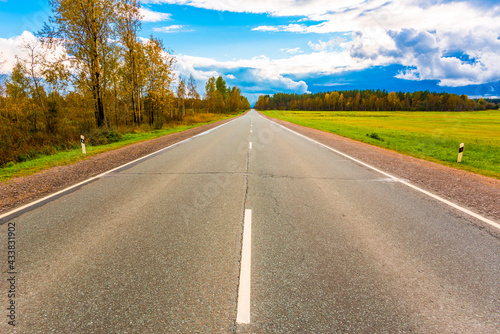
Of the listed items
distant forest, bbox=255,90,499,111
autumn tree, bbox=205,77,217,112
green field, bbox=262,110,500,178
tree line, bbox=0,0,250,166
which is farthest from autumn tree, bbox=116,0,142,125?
distant forest, bbox=255,90,499,111

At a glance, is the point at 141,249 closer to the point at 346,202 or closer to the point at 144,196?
the point at 144,196

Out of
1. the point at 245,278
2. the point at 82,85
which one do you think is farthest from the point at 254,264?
the point at 82,85

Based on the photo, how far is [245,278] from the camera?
114 inches

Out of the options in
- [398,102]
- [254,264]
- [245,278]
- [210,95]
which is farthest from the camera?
[398,102]

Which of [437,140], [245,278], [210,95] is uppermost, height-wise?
[210,95]

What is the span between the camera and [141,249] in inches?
137

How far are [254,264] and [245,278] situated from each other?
300 mm

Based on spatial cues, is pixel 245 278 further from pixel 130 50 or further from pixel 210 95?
pixel 210 95

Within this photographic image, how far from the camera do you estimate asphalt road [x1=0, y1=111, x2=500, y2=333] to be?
233 centimetres

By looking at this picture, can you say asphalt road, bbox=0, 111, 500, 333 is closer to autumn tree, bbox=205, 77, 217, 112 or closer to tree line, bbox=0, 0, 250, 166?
tree line, bbox=0, 0, 250, 166

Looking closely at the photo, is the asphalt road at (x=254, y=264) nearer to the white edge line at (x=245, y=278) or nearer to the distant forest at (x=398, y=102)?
the white edge line at (x=245, y=278)

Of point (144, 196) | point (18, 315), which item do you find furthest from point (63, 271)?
point (144, 196)

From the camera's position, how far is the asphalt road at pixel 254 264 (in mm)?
2334

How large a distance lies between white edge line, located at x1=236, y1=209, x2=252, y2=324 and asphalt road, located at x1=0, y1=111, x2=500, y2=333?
5cm
